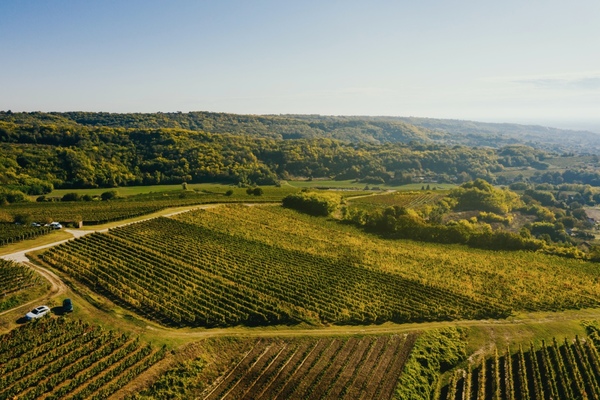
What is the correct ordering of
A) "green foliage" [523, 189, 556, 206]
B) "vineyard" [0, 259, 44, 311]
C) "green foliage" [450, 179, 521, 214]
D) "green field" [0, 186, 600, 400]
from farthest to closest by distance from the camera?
1. "green foliage" [523, 189, 556, 206]
2. "green foliage" [450, 179, 521, 214]
3. "vineyard" [0, 259, 44, 311]
4. "green field" [0, 186, 600, 400]

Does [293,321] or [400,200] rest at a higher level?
[400,200]

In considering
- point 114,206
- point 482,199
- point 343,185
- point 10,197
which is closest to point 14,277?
point 114,206

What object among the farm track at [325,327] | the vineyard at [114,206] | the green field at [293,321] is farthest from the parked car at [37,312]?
the vineyard at [114,206]

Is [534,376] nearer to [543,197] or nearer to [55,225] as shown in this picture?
[55,225]

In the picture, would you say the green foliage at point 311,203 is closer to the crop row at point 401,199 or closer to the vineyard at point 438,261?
the vineyard at point 438,261

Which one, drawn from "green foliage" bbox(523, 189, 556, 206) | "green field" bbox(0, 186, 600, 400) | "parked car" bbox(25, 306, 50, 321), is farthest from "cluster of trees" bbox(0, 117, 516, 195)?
"parked car" bbox(25, 306, 50, 321)

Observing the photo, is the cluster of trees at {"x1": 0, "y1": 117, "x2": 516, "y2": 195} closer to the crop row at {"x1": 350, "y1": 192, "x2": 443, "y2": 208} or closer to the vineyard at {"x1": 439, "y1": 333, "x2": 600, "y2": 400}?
the crop row at {"x1": 350, "y1": 192, "x2": 443, "y2": 208}
